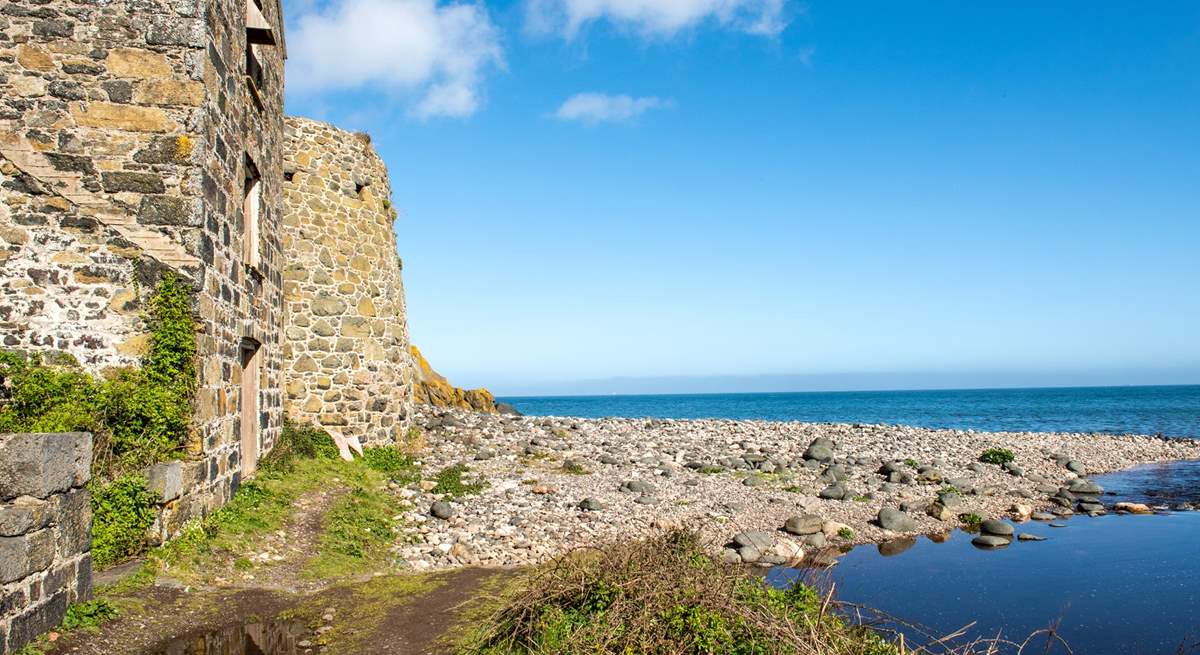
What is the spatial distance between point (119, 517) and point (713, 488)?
40.6ft

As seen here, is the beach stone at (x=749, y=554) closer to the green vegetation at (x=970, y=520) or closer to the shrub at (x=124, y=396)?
the green vegetation at (x=970, y=520)

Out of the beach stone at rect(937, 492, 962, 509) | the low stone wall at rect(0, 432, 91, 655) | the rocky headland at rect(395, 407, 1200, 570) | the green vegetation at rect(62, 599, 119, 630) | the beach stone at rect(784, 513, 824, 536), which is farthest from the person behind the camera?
the beach stone at rect(937, 492, 962, 509)

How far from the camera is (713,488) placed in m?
17.9

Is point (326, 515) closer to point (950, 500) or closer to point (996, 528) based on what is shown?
point (996, 528)

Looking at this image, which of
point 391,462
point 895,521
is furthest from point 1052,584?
point 391,462

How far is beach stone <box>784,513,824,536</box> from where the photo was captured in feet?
47.2

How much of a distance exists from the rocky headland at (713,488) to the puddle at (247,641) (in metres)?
3.08

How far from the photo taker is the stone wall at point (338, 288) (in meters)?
16.6

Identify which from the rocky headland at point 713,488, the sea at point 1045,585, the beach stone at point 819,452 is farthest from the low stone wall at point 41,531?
the beach stone at point 819,452

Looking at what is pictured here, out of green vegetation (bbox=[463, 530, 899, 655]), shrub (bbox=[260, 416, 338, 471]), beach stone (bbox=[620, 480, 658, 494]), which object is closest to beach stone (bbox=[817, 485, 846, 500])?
beach stone (bbox=[620, 480, 658, 494])

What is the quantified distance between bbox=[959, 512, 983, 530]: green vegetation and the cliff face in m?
17.8

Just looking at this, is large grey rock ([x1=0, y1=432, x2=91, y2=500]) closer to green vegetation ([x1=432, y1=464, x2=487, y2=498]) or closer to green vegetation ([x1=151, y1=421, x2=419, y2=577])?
green vegetation ([x1=151, y1=421, x2=419, y2=577])

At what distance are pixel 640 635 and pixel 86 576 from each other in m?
5.47

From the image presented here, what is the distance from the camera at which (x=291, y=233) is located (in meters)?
16.5
